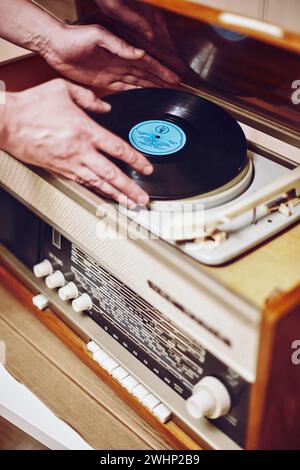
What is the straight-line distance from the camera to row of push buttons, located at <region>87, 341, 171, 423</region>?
1.15 m

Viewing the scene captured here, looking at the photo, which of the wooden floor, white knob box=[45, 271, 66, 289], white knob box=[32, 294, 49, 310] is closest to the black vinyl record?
white knob box=[45, 271, 66, 289]

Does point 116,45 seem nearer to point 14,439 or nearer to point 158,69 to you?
point 158,69

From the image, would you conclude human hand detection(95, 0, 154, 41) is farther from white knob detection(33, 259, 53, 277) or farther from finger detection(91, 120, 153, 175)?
white knob detection(33, 259, 53, 277)

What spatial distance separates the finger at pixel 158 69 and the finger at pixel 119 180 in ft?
1.45

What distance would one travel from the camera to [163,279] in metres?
0.94

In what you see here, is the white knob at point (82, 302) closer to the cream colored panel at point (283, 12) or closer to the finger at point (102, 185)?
the finger at point (102, 185)

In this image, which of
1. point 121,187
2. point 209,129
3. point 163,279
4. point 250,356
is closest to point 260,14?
point 209,129

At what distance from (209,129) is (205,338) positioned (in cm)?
45

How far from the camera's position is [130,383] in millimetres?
1204

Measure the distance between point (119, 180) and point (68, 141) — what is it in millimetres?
111

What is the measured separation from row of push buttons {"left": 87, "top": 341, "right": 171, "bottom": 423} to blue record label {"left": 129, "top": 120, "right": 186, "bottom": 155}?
1.44 ft

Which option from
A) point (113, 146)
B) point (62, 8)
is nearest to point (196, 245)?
point (113, 146)

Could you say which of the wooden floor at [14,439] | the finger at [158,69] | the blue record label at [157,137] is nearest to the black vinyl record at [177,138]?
the blue record label at [157,137]

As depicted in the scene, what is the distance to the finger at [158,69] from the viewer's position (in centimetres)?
137
